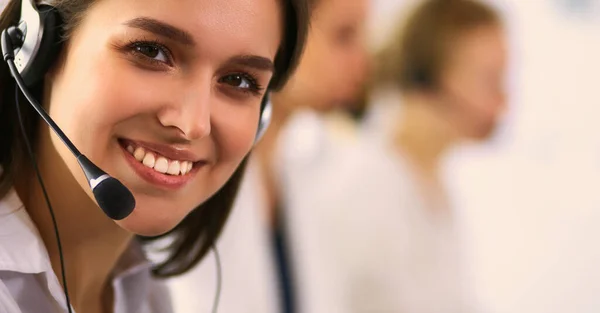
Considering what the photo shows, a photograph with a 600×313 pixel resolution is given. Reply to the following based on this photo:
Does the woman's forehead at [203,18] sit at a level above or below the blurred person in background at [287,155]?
above

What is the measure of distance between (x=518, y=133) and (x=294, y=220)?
0.82 meters

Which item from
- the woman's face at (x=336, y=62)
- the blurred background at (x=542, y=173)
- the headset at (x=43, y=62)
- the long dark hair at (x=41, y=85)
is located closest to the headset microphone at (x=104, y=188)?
the headset at (x=43, y=62)

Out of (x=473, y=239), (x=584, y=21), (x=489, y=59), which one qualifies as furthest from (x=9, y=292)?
(x=584, y=21)

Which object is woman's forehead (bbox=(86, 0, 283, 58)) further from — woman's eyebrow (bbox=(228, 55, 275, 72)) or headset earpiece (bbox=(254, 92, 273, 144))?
headset earpiece (bbox=(254, 92, 273, 144))

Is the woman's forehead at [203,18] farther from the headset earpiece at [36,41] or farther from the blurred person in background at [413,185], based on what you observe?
the blurred person in background at [413,185]

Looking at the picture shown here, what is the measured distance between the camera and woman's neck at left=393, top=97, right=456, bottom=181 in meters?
2.05

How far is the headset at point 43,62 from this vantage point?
2.24 feet

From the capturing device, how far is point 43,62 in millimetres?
738

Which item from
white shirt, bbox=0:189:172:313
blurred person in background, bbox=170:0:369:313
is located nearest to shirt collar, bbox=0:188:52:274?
white shirt, bbox=0:189:172:313

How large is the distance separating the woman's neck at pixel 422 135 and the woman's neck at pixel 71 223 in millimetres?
1289

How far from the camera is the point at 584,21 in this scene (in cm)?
229

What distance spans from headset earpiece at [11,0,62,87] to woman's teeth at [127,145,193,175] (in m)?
0.12

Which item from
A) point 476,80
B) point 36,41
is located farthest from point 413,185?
point 36,41

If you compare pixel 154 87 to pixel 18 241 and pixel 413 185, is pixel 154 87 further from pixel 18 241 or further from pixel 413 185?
pixel 413 185
